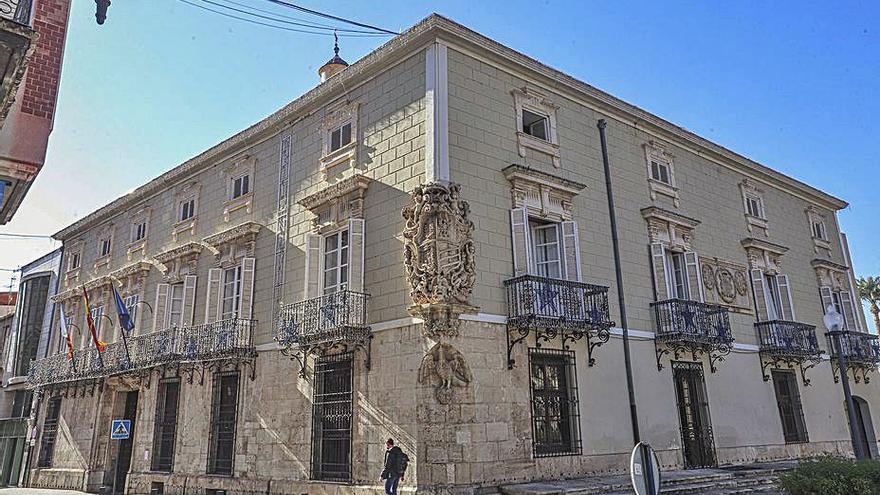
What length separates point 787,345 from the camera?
1927 centimetres

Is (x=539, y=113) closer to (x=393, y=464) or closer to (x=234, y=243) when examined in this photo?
(x=393, y=464)

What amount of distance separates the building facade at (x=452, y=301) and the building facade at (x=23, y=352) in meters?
4.97

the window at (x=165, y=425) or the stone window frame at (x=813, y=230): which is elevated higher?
the stone window frame at (x=813, y=230)

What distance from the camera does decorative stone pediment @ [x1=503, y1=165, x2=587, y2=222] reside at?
1424 cm

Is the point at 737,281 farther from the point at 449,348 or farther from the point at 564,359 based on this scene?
the point at 449,348

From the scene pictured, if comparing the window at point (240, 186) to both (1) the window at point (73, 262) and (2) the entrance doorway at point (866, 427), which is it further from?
(2) the entrance doorway at point (866, 427)

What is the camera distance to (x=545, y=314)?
13297 mm

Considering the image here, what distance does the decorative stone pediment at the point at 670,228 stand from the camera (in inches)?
674

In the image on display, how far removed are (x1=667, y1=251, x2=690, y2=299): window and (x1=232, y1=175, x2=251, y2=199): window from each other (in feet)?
39.2

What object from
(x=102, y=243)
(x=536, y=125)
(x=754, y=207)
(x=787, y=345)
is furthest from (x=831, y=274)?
(x=102, y=243)

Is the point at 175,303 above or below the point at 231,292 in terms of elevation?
above

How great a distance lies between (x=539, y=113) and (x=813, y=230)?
1416 cm

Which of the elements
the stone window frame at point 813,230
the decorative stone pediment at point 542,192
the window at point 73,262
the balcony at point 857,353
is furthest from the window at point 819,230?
the window at point 73,262

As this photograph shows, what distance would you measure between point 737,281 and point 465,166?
34.0 ft
